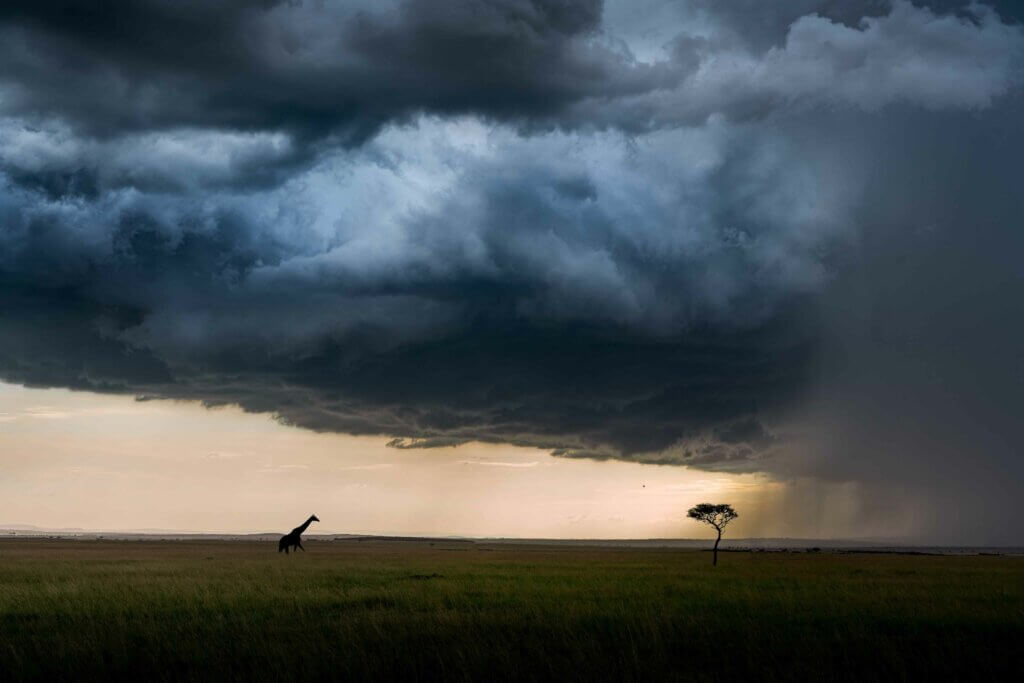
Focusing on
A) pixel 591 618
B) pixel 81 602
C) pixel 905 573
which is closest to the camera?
pixel 591 618

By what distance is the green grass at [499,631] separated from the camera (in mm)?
14109

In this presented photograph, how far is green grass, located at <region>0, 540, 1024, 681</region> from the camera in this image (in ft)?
46.3

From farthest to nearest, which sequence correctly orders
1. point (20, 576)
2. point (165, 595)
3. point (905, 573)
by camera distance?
point (905, 573)
point (20, 576)
point (165, 595)

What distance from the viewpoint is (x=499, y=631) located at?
1800 centimetres

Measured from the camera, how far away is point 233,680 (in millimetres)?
13344

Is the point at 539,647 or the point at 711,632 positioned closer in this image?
the point at 539,647

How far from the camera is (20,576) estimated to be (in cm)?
3919

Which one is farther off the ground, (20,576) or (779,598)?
(779,598)

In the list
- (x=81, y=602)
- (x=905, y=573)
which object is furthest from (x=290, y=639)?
(x=905, y=573)

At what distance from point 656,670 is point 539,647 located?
2434mm

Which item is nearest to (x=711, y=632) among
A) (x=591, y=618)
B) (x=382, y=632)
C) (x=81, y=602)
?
(x=591, y=618)

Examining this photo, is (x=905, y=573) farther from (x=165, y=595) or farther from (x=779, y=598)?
(x=165, y=595)

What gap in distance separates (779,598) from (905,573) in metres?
26.7

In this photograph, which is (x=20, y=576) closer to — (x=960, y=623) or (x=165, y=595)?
(x=165, y=595)
